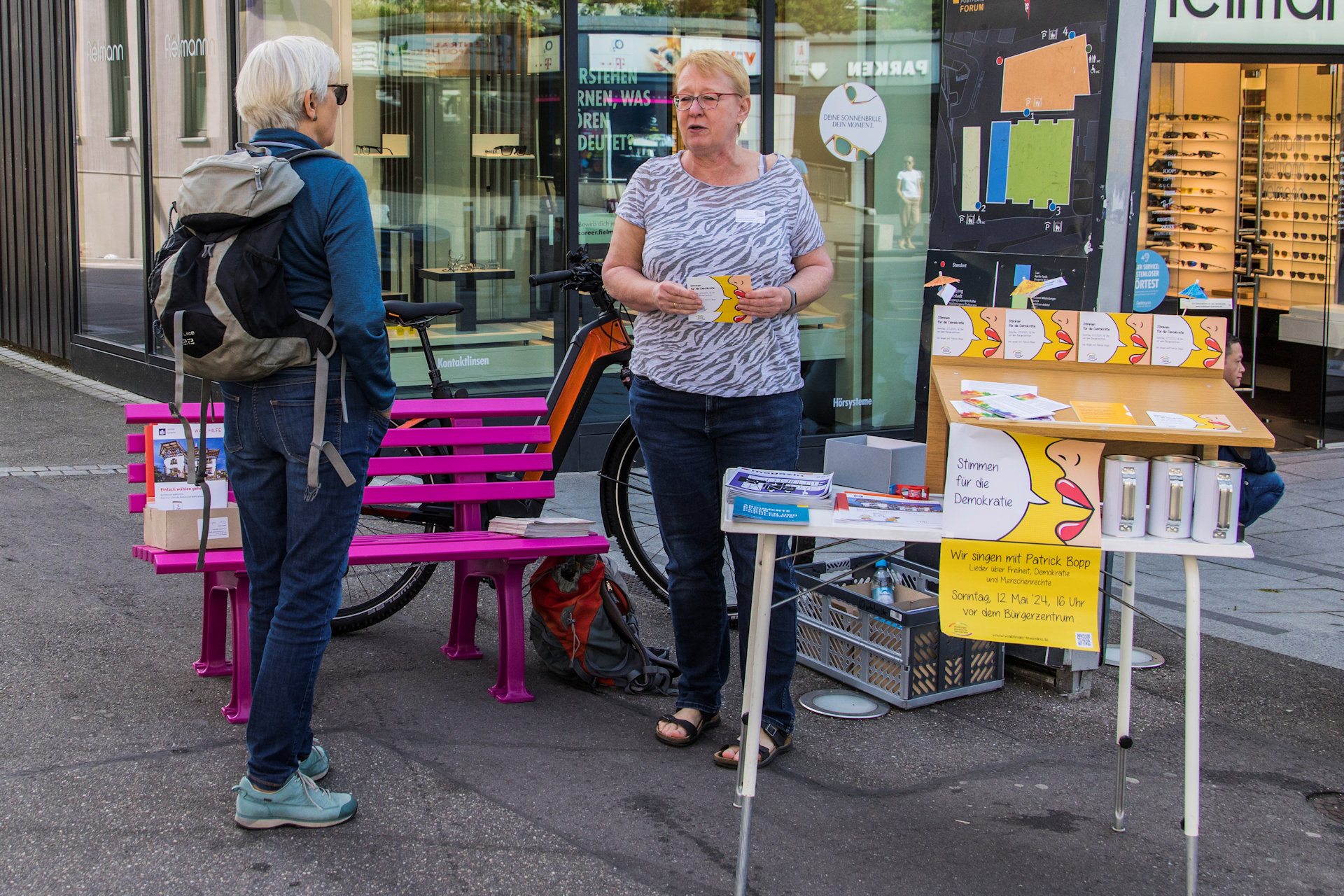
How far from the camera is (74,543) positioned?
587cm

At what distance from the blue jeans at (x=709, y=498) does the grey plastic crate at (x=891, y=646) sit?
409mm

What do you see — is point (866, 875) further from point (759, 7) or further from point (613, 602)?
point (759, 7)

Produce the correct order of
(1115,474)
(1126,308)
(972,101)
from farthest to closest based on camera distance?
(972,101) < (1126,308) < (1115,474)

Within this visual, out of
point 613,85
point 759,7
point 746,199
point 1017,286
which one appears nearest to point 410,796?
point 746,199

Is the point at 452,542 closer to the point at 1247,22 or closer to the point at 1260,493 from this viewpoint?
the point at 1260,493

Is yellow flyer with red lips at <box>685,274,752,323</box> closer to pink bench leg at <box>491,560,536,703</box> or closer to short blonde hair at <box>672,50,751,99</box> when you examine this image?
short blonde hair at <box>672,50,751,99</box>

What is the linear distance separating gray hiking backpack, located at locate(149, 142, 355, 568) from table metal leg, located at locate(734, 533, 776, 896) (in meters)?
1.08

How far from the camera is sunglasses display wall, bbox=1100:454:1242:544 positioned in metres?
2.90

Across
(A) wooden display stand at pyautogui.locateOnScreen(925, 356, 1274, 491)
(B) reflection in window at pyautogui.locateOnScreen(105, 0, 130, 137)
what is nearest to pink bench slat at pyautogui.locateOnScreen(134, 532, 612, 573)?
(A) wooden display stand at pyautogui.locateOnScreen(925, 356, 1274, 491)

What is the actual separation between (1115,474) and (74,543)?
4731mm

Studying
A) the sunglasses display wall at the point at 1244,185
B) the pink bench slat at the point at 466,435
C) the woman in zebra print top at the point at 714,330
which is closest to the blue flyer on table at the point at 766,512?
the woman in zebra print top at the point at 714,330

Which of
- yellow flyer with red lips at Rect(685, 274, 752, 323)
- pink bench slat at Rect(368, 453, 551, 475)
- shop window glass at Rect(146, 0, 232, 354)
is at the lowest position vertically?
pink bench slat at Rect(368, 453, 551, 475)

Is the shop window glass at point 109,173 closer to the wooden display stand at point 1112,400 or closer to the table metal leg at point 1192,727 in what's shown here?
the wooden display stand at point 1112,400

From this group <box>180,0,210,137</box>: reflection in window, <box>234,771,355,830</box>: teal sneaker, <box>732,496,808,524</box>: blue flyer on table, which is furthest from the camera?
<box>180,0,210,137</box>: reflection in window
